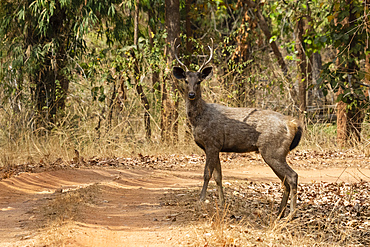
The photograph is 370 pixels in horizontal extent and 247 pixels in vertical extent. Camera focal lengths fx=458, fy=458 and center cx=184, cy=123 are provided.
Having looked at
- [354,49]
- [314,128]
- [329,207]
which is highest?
[354,49]

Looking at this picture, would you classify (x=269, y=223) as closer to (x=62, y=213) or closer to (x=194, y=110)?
(x=194, y=110)

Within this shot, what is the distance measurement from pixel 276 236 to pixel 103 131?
8.03 meters

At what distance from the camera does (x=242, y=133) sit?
6.86 meters

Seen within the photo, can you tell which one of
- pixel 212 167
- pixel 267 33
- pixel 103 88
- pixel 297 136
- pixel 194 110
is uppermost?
pixel 267 33

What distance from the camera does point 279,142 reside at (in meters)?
6.71

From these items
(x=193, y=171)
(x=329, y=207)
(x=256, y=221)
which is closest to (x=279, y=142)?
(x=256, y=221)

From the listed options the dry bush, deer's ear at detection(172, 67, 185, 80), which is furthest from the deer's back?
the dry bush

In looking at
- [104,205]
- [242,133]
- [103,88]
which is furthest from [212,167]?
[103,88]

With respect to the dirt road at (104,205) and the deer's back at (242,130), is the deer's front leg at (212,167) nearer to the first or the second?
the deer's back at (242,130)

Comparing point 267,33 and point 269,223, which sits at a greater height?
point 267,33

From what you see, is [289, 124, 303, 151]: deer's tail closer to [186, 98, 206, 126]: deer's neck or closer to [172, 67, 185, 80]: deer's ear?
[186, 98, 206, 126]: deer's neck

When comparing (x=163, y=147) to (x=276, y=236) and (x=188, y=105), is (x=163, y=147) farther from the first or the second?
(x=276, y=236)

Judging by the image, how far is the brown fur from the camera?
670 centimetres

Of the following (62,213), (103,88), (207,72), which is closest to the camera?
(62,213)
